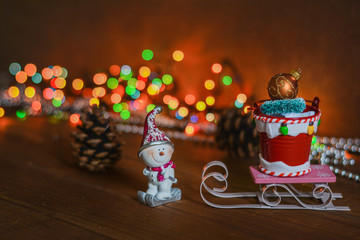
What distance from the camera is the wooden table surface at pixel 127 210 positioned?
0.90 meters

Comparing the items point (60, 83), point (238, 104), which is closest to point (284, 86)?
point (238, 104)

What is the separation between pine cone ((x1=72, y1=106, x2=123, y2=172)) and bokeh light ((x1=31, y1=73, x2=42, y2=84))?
3.98ft

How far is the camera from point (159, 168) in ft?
3.39

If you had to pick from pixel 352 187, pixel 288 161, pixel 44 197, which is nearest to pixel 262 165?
pixel 288 161


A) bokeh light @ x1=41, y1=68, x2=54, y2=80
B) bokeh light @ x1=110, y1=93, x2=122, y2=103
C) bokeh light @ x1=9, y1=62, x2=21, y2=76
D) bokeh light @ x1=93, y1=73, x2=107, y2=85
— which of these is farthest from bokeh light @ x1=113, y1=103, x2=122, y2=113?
bokeh light @ x1=9, y1=62, x2=21, y2=76

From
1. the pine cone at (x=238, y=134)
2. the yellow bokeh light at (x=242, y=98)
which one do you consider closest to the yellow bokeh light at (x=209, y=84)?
the yellow bokeh light at (x=242, y=98)

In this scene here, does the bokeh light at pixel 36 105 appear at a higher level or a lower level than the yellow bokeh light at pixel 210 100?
lower

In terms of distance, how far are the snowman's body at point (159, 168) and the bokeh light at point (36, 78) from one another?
60.9 inches

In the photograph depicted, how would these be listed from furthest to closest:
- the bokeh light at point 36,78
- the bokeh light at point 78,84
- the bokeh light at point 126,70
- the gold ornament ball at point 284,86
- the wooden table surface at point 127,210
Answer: the bokeh light at point 36,78
the bokeh light at point 78,84
the bokeh light at point 126,70
the gold ornament ball at point 284,86
the wooden table surface at point 127,210

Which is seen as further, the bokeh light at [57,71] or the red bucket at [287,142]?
the bokeh light at [57,71]

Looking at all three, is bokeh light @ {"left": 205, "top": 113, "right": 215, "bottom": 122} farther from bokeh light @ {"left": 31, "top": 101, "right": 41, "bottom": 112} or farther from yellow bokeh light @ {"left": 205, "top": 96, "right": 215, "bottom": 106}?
bokeh light @ {"left": 31, "top": 101, "right": 41, "bottom": 112}

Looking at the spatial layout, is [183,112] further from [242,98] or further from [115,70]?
[115,70]

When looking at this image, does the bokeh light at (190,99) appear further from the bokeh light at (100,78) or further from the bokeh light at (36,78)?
the bokeh light at (36,78)

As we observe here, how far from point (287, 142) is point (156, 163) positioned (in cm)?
35
